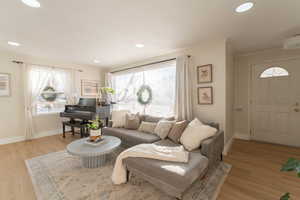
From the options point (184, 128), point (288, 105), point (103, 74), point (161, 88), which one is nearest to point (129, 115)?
point (161, 88)

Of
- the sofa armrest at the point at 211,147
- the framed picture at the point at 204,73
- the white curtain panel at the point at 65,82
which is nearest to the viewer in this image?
the sofa armrest at the point at 211,147

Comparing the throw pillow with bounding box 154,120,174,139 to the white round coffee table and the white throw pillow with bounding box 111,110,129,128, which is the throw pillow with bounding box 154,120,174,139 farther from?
the white throw pillow with bounding box 111,110,129,128

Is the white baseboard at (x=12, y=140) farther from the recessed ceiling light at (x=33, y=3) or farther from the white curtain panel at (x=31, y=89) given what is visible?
the recessed ceiling light at (x=33, y=3)

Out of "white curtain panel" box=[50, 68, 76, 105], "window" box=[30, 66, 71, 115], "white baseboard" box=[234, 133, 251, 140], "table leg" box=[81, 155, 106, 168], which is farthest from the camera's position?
"white curtain panel" box=[50, 68, 76, 105]

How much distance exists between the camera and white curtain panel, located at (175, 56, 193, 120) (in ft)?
10.0

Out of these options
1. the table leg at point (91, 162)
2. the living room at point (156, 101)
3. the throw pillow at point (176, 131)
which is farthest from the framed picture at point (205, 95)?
the table leg at point (91, 162)

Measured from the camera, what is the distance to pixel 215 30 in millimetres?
2334

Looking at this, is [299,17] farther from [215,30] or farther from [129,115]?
[129,115]

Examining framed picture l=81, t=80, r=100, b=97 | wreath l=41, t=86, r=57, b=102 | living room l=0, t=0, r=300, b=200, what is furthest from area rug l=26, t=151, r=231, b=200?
framed picture l=81, t=80, r=100, b=97

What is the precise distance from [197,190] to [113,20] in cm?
277

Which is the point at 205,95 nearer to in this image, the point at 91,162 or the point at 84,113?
the point at 91,162

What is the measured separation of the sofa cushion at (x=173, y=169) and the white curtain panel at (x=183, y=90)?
1298 millimetres

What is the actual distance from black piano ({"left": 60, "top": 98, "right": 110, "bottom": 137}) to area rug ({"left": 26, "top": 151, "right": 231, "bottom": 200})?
150cm

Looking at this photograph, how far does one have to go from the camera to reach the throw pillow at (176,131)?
2480 mm
